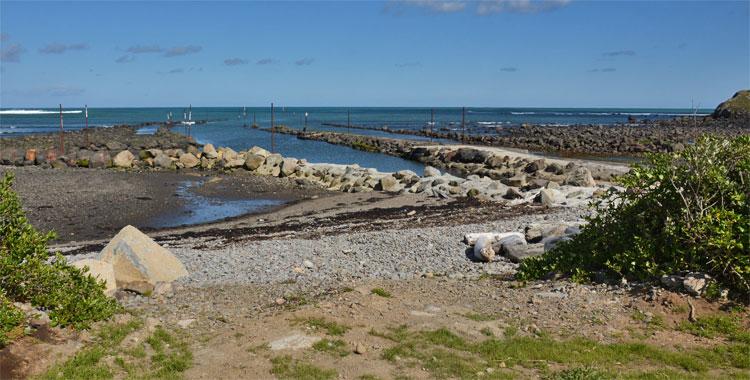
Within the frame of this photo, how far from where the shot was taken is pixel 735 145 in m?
8.83

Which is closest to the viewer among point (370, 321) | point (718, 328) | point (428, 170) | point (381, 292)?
point (718, 328)

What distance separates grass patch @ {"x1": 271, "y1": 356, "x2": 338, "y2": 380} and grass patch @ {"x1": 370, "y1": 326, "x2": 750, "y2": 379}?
768 millimetres

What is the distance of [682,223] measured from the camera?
851 cm

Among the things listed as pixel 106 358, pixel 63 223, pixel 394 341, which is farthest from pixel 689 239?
pixel 63 223

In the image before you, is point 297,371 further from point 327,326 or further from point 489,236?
point 489,236

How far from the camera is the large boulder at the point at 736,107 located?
93688mm

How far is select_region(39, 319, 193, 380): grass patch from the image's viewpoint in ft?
20.3

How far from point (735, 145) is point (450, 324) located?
4889 mm

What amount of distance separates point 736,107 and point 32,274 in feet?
360

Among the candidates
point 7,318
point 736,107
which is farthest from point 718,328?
point 736,107

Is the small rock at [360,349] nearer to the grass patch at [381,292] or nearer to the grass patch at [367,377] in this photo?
the grass patch at [367,377]

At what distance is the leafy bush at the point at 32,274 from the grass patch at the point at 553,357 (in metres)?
3.61

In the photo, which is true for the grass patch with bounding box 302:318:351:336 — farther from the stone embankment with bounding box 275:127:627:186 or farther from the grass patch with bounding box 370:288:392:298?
the stone embankment with bounding box 275:127:627:186

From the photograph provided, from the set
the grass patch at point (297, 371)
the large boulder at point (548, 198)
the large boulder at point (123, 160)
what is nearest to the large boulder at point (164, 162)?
the large boulder at point (123, 160)
